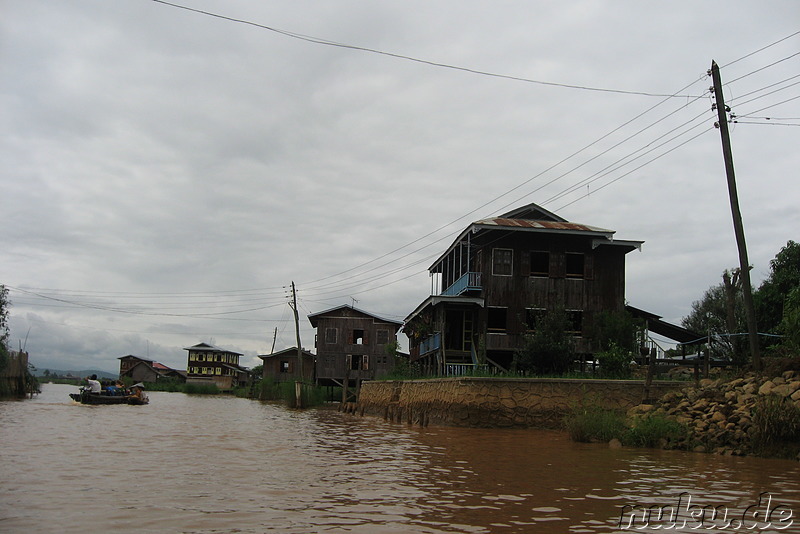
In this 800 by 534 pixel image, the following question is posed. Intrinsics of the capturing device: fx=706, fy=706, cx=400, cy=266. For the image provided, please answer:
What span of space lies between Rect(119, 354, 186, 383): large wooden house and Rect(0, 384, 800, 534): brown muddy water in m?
92.2

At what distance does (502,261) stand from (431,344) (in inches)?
270

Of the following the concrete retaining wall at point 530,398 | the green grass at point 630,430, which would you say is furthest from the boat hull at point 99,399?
the green grass at point 630,430

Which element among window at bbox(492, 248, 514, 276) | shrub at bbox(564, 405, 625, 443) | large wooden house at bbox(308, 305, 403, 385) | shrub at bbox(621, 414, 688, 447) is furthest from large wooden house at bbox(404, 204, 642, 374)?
large wooden house at bbox(308, 305, 403, 385)

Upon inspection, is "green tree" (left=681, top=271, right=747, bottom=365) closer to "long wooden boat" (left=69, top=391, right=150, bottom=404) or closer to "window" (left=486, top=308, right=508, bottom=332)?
"window" (left=486, top=308, right=508, bottom=332)

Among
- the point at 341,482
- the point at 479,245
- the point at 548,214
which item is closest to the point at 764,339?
the point at 548,214

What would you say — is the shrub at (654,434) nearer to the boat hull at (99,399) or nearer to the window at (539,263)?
the window at (539,263)

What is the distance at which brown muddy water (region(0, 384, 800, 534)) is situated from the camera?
7902 millimetres

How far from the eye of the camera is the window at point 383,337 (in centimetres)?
5809

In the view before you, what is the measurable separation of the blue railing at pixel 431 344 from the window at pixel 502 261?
13.7 ft

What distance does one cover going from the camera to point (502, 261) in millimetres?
33500

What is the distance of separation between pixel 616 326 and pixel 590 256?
168 inches

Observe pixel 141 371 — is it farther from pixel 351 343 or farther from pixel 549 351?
pixel 549 351

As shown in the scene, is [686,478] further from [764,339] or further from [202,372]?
[202,372]

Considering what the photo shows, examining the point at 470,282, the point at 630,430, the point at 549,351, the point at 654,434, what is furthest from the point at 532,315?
the point at 654,434
